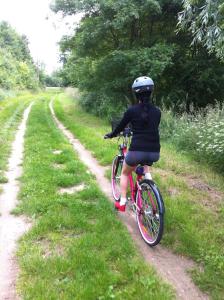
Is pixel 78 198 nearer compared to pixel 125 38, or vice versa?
pixel 78 198

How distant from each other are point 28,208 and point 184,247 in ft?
8.94

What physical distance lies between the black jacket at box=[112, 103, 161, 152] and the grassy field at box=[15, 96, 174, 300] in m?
1.28

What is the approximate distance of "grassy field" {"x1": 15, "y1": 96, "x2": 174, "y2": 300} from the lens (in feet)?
12.1

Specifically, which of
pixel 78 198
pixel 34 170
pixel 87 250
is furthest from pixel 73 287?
pixel 34 170

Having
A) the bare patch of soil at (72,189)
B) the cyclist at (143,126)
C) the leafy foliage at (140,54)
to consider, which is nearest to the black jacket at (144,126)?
the cyclist at (143,126)

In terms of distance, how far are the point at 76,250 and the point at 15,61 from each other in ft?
196

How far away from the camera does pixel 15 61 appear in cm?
5972

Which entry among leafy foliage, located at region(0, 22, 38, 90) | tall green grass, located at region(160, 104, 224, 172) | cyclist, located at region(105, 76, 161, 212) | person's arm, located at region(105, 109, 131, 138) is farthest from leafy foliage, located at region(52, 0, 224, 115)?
leafy foliage, located at region(0, 22, 38, 90)

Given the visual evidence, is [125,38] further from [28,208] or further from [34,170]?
[28,208]

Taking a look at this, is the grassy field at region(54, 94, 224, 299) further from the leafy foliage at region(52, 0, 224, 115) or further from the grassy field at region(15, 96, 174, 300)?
the leafy foliage at region(52, 0, 224, 115)

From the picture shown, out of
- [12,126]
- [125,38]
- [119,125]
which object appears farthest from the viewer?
[125,38]

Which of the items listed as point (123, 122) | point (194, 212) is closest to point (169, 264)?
point (194, 212)

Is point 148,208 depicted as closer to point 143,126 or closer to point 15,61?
point 143,126

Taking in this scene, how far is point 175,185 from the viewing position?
22.7 ft
